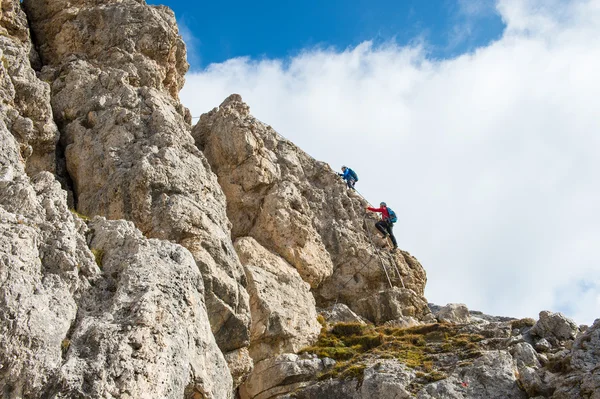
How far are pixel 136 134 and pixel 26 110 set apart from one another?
426cm

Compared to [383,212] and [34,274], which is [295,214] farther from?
[34,274]

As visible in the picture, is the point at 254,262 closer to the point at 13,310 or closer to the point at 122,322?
the point at 122,322

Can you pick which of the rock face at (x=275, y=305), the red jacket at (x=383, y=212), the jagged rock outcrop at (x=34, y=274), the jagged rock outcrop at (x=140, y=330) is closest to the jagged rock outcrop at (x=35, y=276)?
the jagged rock outcrop at (x=34, y=274)

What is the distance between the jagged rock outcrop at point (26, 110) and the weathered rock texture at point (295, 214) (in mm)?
8886

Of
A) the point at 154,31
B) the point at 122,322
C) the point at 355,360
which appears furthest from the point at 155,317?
the point at 154,31

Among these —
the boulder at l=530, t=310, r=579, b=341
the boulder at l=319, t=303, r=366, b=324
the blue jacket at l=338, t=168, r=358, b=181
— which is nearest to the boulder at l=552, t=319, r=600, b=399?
the boulder at l=530, t=310, r=579, b=341

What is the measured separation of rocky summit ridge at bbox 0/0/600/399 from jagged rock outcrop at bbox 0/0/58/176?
80 mm

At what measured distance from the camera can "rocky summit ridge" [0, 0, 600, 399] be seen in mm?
13328

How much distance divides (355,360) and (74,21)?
2269cm

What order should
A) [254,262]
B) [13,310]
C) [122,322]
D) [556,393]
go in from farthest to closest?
[254,262], [556,393], [122,322], [13,310]

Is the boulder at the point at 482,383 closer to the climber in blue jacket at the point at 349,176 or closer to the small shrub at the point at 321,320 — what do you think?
the small shrub at the point at 321,320

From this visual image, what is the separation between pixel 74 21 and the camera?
32875 mm

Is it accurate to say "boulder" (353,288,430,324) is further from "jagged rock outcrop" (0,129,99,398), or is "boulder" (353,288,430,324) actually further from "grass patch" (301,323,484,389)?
"jagged rock outcrop" (0,129,99,398)

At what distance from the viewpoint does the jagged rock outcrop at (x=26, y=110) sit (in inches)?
891
